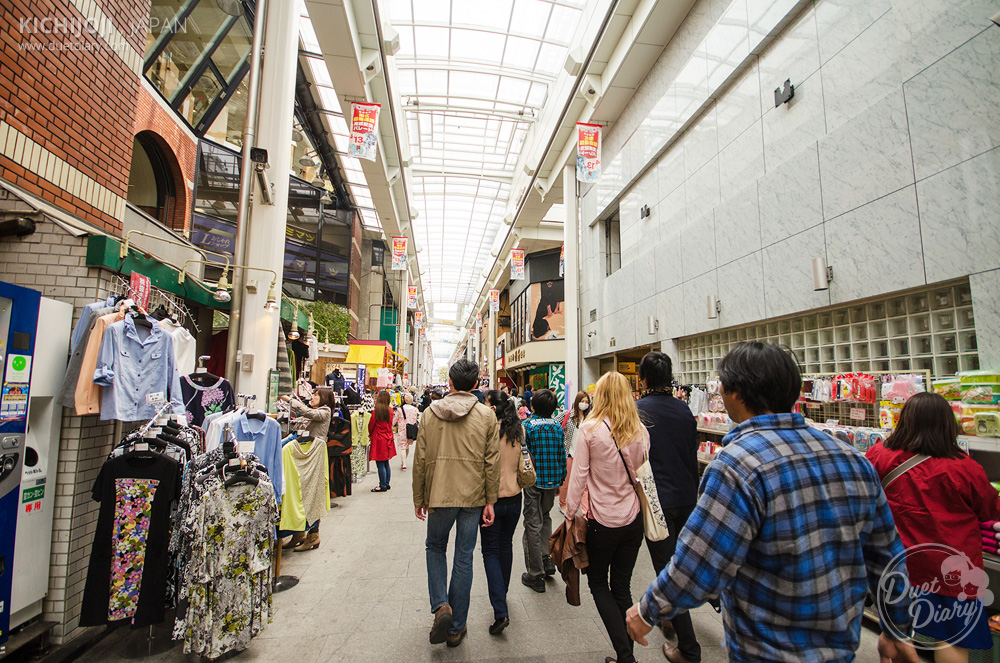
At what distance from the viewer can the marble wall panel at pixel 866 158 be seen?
375 cm

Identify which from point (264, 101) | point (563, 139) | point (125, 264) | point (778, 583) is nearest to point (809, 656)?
point (778, 583)

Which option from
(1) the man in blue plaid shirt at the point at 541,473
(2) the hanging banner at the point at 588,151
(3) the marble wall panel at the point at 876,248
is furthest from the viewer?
(2) the hanging banner at the point at 588,151

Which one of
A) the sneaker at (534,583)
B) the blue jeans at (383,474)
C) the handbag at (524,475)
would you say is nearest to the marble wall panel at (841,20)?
the handbag at (524,475)

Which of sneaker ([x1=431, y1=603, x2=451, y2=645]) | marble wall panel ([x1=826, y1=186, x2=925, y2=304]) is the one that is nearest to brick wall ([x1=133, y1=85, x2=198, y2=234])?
sneaker ([x1=431, y1=603, x2=451, y2=645])

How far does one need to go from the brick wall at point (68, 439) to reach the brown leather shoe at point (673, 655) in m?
3.91

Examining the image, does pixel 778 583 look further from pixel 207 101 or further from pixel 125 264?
pixel 207 101

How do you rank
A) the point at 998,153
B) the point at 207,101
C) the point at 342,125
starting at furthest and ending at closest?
1. the point at 342,125
2. the point at 207,101
3. the point at 998,153

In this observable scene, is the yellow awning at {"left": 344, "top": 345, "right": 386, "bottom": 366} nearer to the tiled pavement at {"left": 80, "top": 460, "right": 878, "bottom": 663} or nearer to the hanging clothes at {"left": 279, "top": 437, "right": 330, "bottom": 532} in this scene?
the hanging clothes at {"left": 279, "top": 437, "right": 330, "bottom": 532}

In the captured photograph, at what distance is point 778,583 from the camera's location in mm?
1312

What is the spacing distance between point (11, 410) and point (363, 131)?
8.47 meters

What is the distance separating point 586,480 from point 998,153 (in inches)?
140

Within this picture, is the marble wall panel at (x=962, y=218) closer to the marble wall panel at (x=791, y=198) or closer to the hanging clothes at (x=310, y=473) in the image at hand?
the marble wall panel at (x=791, y=198)

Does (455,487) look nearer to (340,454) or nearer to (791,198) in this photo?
(340,454)

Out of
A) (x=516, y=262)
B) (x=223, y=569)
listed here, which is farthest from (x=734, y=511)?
(x=516, y=262)
